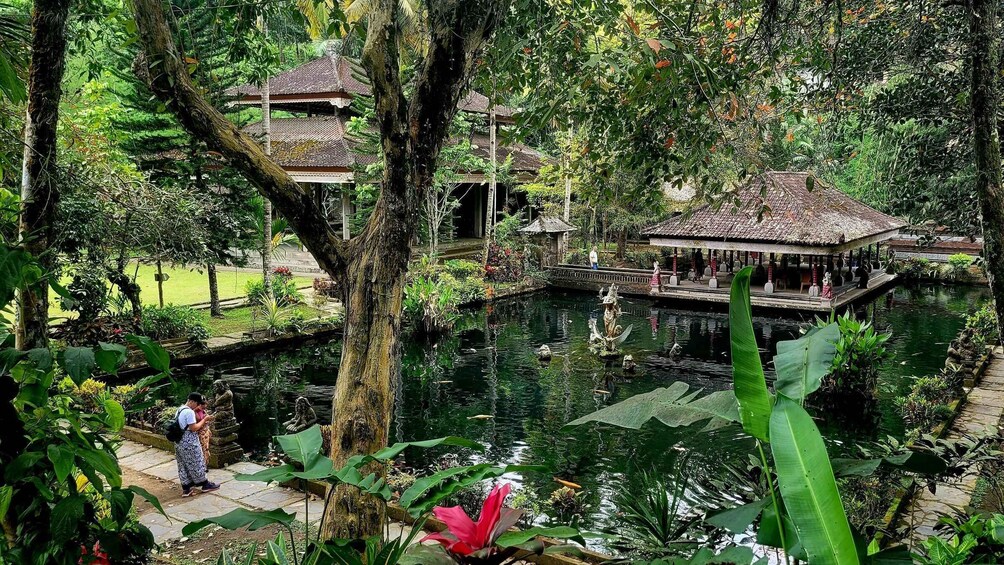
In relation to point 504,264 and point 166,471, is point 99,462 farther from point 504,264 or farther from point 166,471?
point 504,264

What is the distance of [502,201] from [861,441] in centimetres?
2406

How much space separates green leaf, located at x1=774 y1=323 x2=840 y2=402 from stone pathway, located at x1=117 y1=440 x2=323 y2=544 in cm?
457

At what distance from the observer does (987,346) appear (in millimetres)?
12367

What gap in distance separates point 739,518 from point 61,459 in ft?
5.67

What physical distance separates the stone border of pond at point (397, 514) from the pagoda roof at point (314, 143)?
12.6m

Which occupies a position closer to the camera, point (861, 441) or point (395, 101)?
point (395, 101)

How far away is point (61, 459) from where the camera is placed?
180 centimetres

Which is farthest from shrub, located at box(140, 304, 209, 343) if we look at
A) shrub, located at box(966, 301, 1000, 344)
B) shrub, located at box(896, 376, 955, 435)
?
shrub, located at box(966, 301, 1000, 344)

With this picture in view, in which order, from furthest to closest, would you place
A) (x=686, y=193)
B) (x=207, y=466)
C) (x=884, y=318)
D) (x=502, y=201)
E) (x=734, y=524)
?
(x=502, y=201)
(x=686, y=193)
(x=884, y=318)
(x=207, y=466)
(x=734, y=524)

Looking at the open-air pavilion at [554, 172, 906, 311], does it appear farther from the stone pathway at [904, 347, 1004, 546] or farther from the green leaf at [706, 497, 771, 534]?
the green leaf at [706, 497, 771, 534]

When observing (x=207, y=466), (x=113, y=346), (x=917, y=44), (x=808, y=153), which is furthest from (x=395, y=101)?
(x=808, y=153)

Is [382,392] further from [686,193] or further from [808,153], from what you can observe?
[808,153]

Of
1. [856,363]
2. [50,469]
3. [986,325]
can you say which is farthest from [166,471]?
[986,325]

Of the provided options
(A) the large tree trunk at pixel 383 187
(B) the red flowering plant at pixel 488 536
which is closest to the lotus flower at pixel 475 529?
(B) the red flowering plant at pixel 488 536
